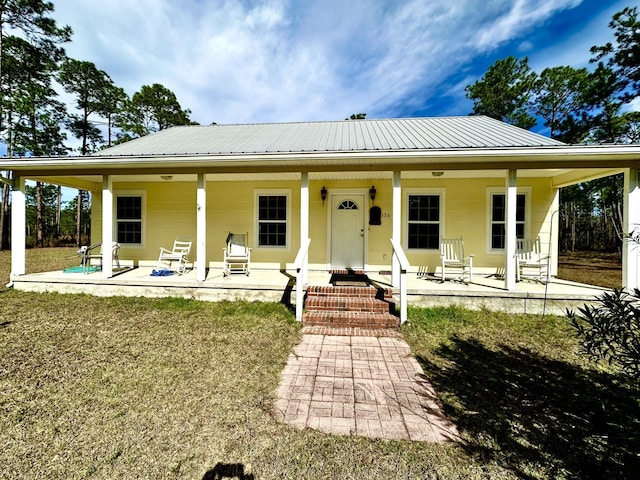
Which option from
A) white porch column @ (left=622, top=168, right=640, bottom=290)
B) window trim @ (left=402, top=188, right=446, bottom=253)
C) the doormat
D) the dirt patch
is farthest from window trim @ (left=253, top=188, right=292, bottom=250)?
the dirt patch

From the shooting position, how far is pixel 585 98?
45.7 ft

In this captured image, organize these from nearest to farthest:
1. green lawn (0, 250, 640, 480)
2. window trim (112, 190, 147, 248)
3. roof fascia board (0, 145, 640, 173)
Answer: green lawn (0, 250, 640, 480) < roof fascia board (0, 145, 640, 173) < window trim (112, 190, 147, 248)

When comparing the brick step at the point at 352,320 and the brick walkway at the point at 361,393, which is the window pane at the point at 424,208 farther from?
the brick walkway at the point at 361,393

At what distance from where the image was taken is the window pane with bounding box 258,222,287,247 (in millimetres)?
7316

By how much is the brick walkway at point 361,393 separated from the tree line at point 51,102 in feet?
39.8

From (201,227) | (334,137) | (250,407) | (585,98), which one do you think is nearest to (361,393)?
(250,407)

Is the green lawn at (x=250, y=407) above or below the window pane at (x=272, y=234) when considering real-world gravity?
below

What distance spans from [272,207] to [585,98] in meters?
17.7

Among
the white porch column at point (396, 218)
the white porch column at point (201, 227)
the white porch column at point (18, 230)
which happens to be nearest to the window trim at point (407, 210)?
the white porch column at point (396, 218)

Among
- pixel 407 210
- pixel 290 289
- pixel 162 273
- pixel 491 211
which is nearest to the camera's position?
pixel 290 289

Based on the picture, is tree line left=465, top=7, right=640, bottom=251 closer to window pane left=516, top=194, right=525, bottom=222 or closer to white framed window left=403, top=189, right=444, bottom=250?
window pane left=516, top=194, right=525, bottom=222

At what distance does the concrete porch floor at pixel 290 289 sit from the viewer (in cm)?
482

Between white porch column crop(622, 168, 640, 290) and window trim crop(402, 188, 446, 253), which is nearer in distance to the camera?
white porch column crop(622, 168, 640, 290)

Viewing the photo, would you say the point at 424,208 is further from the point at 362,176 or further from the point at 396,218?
the point at 396,218
